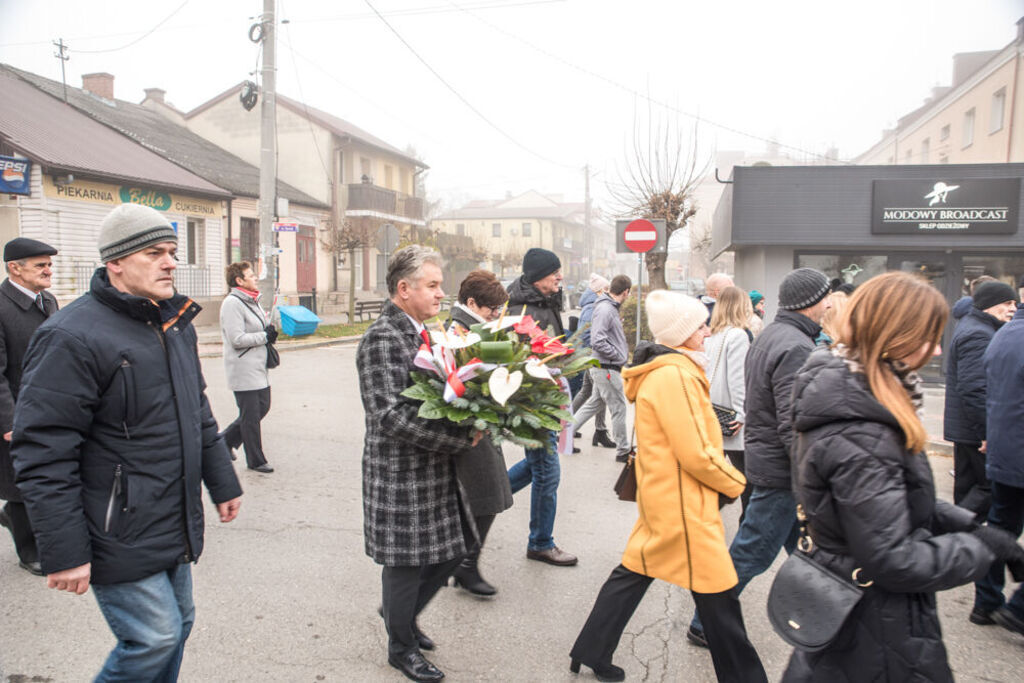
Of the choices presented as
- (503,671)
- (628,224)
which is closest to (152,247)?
(503,671)

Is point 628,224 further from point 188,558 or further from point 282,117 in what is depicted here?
point 282,117

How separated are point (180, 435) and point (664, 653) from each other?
94.5 inches

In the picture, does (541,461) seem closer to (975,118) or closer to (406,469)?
(406,469)

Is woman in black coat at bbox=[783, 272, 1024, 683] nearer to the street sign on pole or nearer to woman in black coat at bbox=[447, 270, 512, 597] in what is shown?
woman in black coat at bbox=[447, 270, 512, 597]

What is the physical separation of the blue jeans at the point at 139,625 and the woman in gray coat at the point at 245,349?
3.93 meters

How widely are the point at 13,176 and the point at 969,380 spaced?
15.6m

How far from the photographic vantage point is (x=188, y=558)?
92.5 inches

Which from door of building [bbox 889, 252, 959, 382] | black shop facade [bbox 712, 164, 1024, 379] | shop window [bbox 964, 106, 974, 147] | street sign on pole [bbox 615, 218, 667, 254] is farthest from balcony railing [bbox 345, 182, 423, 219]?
shop window [bbox 964, 106, 974, 147]

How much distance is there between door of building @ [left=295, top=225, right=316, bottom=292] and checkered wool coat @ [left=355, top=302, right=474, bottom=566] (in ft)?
85.8

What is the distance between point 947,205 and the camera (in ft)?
38.9

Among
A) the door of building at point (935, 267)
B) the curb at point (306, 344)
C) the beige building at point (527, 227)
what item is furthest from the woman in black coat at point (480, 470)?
the beige building at point (527, 227)

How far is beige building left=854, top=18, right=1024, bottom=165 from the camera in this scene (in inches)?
890

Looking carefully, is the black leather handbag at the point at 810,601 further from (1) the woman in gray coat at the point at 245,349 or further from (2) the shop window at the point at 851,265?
(2) the shop window at the point at 851,265

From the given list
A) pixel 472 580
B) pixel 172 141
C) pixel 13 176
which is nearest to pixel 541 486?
pixel 472 580
